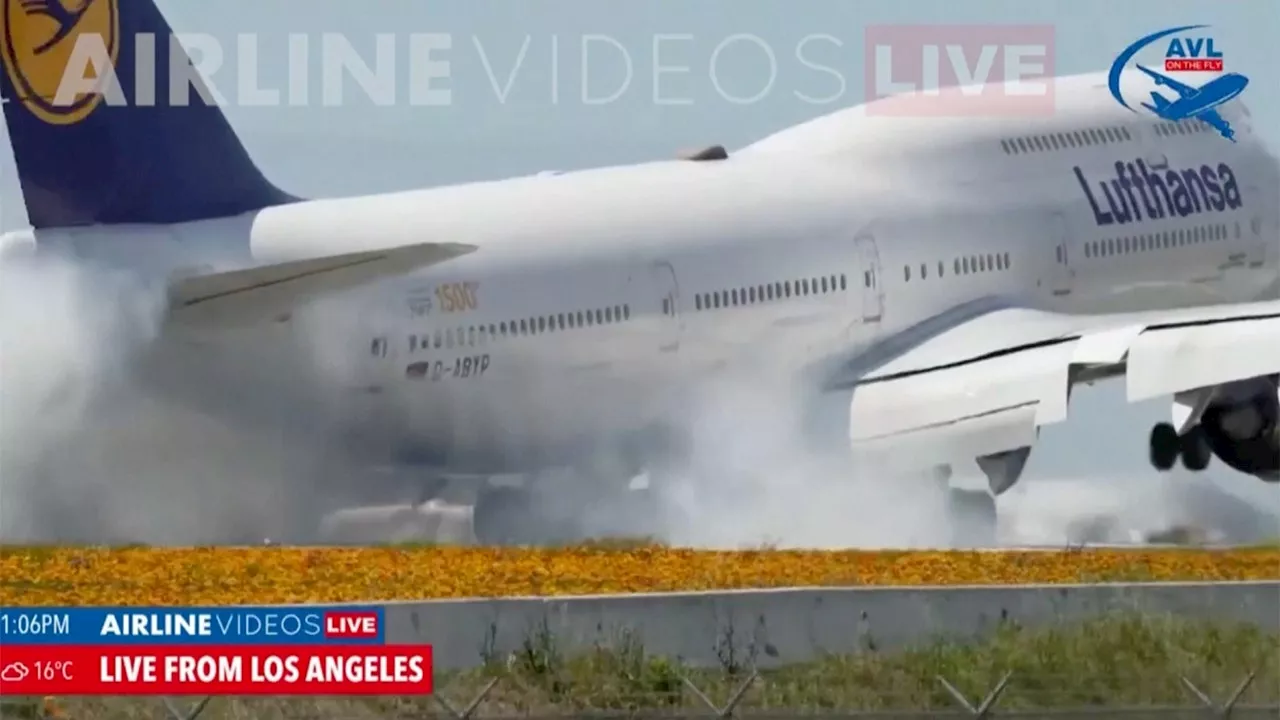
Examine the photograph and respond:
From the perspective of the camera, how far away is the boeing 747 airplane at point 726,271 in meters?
28.2

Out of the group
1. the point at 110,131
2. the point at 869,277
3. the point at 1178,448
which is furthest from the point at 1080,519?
the point at 110,131

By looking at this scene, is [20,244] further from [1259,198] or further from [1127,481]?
[1259,198]

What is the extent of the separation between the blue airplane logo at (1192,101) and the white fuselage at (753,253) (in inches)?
7.1

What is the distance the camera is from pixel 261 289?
1058 inches

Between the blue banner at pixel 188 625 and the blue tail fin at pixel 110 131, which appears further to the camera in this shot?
the blue tail fin at pixel 110 131

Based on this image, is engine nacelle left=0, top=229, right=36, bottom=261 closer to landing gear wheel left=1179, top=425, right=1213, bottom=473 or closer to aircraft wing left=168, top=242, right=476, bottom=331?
aircraft wing left=168, top=242, right=476, bottom=331

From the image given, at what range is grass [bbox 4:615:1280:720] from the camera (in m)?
21.9

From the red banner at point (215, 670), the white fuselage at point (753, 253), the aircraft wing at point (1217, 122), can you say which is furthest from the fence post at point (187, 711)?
the aircraft wing at point (1217, 122)

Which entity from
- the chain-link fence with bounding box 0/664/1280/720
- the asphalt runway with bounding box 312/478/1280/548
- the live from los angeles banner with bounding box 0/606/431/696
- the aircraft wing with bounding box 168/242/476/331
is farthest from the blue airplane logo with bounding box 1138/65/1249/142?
the live from los angeles banner with bounding box 0/606/431/696

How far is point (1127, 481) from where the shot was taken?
3127cm

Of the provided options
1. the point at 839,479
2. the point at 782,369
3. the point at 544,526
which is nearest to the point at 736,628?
the point at 544,526

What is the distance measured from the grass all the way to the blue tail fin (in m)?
7.64

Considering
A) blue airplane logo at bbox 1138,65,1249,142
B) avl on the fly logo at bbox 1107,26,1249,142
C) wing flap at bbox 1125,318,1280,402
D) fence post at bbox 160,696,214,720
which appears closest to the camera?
fence post at bbox 160,696,214,720

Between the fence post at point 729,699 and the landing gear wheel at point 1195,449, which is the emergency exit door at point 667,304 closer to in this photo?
the landing gear wheel at point 1195,449
